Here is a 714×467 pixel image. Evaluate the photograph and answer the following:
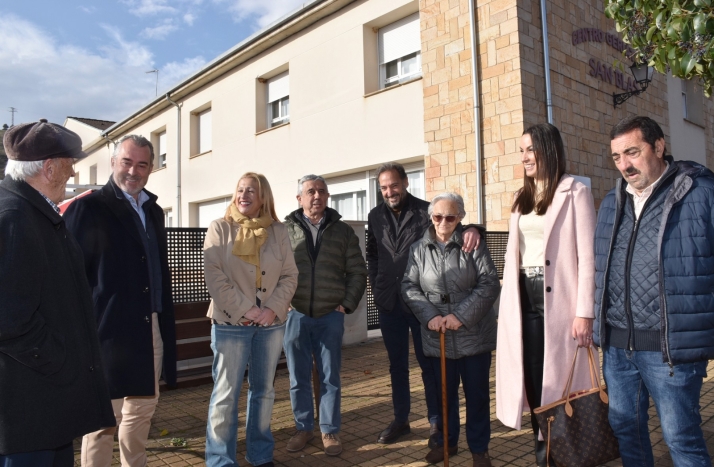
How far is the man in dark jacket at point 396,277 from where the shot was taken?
4262 millimetres

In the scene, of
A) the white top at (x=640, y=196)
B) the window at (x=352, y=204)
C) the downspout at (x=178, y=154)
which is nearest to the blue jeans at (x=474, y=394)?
the white top at (x=640, y=196)

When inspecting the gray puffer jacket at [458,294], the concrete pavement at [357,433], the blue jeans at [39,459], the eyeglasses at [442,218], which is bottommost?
the concrete pavement at [357,433]

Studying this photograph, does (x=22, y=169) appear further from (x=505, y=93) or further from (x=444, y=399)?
(x=505, y=93)

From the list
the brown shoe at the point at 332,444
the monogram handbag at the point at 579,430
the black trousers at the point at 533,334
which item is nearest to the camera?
the monogram handbag at the point at 579,430

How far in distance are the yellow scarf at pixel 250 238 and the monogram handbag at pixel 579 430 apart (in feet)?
6.49

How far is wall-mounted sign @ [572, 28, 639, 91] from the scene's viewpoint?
1077cm

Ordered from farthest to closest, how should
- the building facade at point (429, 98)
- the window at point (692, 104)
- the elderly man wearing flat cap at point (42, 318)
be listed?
the window at point (692, 104) < the building facade at point (429, 98) < the elderly man wearing flat cap at point (42, 318)

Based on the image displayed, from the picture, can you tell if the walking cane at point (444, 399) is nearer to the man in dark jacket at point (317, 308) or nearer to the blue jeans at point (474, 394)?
the blue jeans at point (474, 394)

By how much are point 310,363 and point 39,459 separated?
7.73 feet

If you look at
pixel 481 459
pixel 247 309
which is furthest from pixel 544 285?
pixel 247 309

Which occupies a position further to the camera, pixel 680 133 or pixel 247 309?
pixel 680 133

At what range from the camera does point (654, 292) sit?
2627mm

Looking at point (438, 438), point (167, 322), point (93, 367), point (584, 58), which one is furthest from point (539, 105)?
point (93, 367)

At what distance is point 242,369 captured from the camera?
364cm
